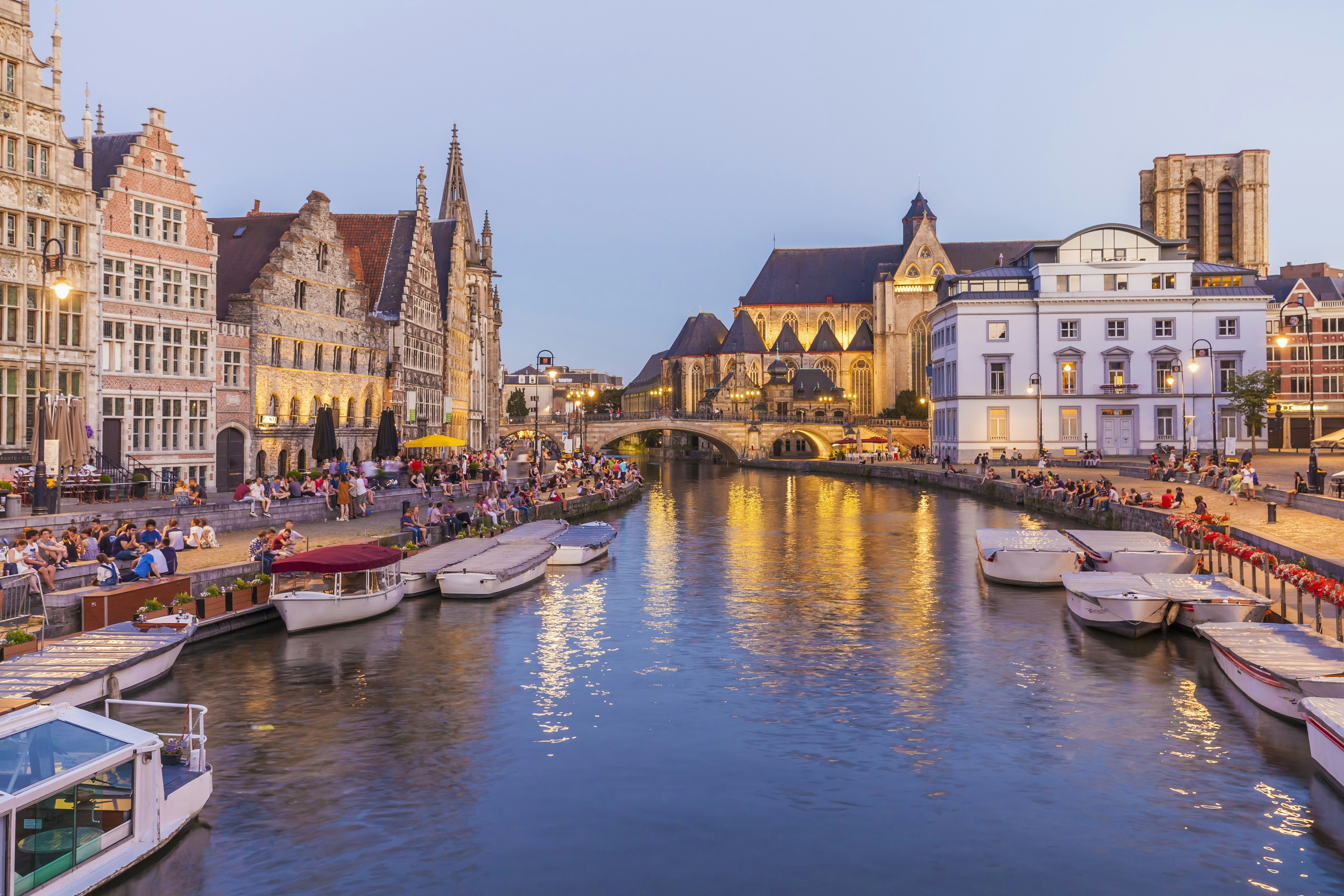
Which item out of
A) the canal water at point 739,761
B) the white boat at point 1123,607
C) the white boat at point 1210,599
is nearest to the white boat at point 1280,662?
the canal water at point 739,761

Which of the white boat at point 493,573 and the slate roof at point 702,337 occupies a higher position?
the slate roof at point 702,337

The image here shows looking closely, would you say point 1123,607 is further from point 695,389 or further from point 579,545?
point 695,389

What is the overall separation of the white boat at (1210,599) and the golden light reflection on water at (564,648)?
40.0ft

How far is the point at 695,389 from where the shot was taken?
486 feet

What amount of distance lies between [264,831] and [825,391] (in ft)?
401

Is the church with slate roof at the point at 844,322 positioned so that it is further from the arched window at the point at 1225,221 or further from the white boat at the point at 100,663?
the white boat at the point at 100,663

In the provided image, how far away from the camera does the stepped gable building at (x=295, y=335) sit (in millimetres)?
43781

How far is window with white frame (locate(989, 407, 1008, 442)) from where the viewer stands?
76.1 metres

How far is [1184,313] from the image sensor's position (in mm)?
73812

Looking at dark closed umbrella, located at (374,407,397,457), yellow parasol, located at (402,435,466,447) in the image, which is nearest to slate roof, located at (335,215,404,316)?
yellow parasol, located at (402,435,466,447)

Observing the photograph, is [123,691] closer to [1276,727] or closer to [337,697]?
[337,697]

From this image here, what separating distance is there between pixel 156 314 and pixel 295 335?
8058 mm

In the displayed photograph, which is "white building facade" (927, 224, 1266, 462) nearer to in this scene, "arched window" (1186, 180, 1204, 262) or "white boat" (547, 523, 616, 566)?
"arched window" (1186, 180, 1204, 262)

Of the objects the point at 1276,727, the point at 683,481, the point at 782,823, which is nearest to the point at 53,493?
the point at 782,823
